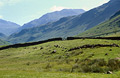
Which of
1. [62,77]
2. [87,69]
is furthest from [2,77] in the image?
[87,69]

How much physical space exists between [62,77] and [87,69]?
9506 mm

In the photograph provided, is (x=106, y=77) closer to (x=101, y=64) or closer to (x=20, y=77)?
(x=101, y=64)

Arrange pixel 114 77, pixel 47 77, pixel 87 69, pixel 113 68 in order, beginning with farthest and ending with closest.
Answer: pixel 87 69, pixel 113 68, pixel 47 77, pixel 114 77

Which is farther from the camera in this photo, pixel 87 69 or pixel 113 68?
pixel 87 69

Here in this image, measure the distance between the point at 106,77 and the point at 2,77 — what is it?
717 inches

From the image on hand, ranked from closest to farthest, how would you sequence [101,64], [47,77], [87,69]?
1. [47,77]
2. [87,69]
3. [101,64]

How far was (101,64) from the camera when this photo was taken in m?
36.4

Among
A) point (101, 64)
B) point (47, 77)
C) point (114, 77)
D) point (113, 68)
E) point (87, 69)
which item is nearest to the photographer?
point (114, 77)

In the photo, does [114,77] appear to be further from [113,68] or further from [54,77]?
[54,77]

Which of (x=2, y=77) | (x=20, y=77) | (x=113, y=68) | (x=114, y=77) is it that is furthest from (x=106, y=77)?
(x=2, y=77)

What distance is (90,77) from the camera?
25375 mm

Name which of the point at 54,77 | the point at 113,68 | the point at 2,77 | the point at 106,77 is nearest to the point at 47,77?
the point at 54,77

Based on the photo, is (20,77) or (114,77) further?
(20,77)

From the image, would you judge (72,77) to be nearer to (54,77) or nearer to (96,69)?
(54,77)
